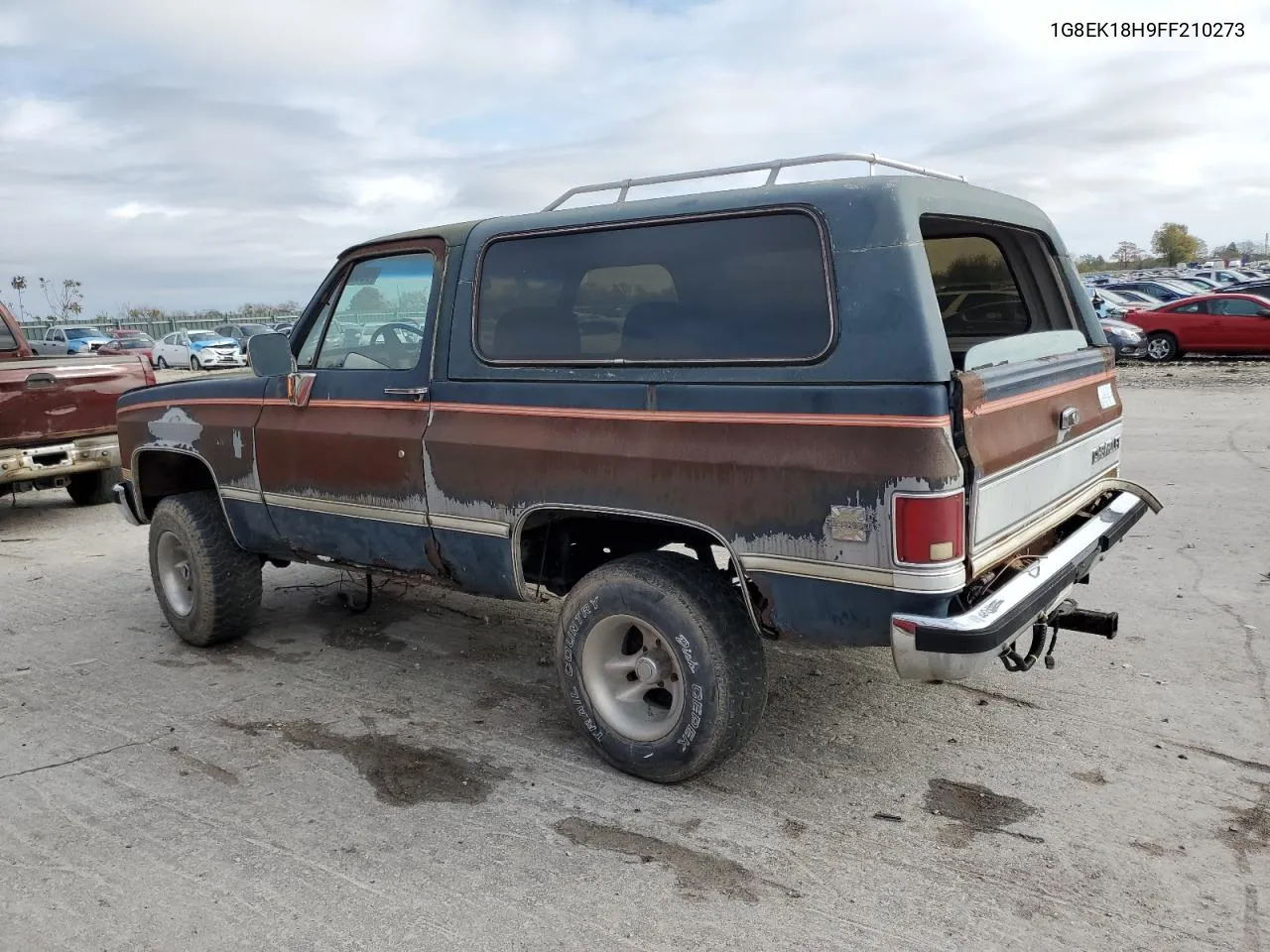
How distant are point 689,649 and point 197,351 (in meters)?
30.4

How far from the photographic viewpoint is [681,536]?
145 inches

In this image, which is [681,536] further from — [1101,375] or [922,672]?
[1101,375]

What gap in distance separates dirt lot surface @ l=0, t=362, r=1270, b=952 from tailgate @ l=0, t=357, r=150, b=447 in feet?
10.8

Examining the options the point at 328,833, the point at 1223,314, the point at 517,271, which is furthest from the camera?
the point at 1223,314

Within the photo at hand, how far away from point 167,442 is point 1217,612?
17.8 feet

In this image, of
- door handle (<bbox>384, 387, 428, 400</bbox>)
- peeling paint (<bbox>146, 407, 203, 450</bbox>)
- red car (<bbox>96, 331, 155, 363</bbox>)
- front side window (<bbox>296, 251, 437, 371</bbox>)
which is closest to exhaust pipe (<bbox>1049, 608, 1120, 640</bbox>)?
door handle (<bbox>384, 387, 428, 400</bbox>)

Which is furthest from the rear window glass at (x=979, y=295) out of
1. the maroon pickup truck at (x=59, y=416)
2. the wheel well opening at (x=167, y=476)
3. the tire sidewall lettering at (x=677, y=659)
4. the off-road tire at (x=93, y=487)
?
the off-road tire at (x=93, y=487)

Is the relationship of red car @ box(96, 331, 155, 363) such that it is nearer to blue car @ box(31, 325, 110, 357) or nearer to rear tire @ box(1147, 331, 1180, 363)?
blue car @ box(31, 325, 110, 357)

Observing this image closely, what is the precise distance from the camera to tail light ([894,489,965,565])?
2.90 meters

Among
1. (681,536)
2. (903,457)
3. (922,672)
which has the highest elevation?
(903,457)

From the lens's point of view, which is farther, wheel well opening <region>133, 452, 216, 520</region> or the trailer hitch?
wheel well opening <region>133, 452, 216, 520</region>


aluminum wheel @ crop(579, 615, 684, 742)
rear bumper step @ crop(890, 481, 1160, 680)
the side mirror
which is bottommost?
aluminum wheel @ crop(579, 615, 684, 742)

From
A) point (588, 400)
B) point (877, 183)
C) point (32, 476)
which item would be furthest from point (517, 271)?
point (32, 476)

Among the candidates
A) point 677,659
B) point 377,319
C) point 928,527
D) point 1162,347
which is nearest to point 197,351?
point 1162,347
